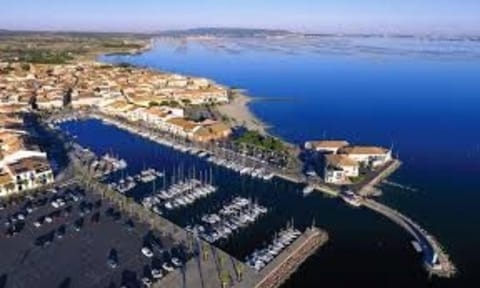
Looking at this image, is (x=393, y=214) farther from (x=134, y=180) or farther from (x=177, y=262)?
(x=134, y=180)

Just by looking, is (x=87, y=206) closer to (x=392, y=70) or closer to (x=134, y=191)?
(x=134, y=191)

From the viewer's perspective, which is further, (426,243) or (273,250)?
(426,243)

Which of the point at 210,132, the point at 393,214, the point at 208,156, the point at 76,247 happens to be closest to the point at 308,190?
the point at 393,214

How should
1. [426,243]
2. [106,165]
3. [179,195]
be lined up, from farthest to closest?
[106,165] → [179,195] → [426,243]

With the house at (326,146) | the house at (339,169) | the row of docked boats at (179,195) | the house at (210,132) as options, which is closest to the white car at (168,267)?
the row of docked boats at (179,195)

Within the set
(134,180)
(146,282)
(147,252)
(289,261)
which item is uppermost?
(147,252)

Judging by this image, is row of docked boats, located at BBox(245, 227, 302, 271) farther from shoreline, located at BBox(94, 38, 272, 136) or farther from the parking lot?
shoreline, located at BBox(94, 38, 272, 136)

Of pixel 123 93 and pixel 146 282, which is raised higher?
pixel 123 93

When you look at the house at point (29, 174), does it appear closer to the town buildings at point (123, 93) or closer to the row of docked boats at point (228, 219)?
the row of docked boats at point (228, 219)
